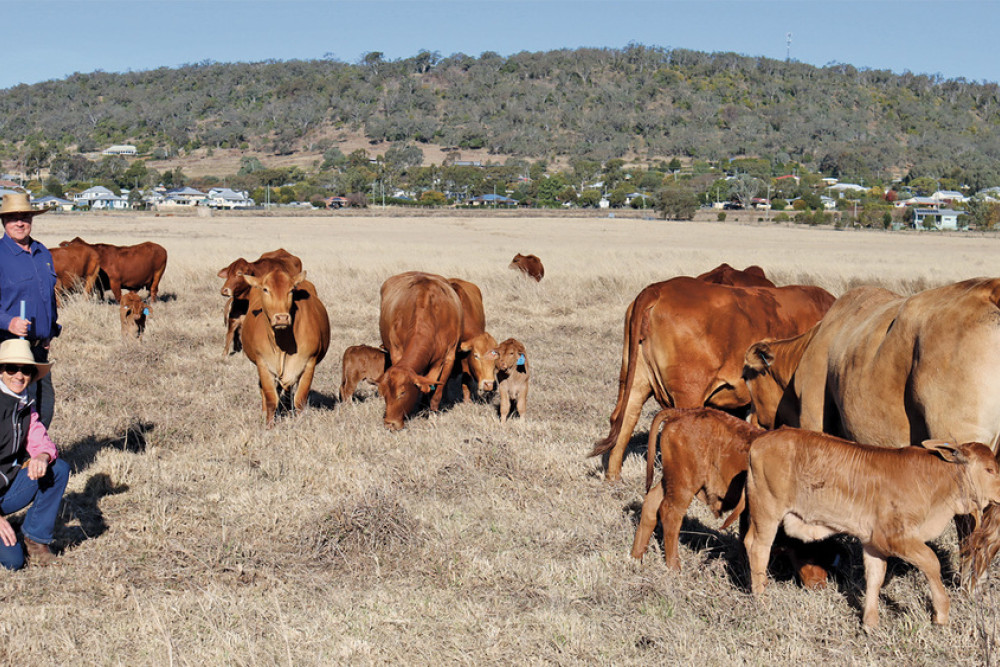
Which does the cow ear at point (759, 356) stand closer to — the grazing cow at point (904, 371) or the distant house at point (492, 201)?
the grazing cow at point (904, 371)

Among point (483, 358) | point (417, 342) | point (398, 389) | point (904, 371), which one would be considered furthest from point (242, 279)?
point (904, 371)

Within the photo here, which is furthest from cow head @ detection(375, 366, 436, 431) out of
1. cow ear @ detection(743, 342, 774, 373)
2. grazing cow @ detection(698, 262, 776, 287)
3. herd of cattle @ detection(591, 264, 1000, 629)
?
cow ear @ detection(743, 342, 774, 373)

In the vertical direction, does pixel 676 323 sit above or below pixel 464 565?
above

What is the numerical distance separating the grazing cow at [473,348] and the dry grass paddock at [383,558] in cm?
46

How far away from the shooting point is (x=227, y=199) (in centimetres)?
11775

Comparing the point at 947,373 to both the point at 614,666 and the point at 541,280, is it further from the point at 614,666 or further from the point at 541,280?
the point at 541,280

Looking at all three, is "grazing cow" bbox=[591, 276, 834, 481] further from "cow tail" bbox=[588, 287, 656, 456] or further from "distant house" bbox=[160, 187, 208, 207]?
"distant house" bbox=[160, 187, 208, 207]

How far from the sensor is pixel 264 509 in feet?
22.4

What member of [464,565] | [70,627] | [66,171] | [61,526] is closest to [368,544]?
[464,565]

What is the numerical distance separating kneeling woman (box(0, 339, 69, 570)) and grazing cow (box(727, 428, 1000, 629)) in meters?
4.30

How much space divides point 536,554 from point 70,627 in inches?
110

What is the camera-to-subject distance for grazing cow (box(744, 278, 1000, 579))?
477 centimetres

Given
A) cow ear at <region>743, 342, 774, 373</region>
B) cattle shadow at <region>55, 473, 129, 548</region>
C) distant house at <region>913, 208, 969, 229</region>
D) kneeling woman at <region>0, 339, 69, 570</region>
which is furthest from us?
distant house at <region>913, 208, 969, 229</region>

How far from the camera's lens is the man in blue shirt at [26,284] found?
6.56m
